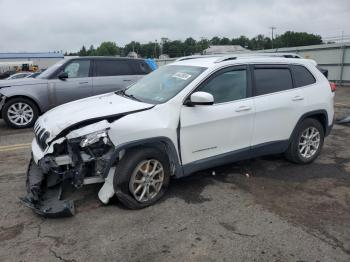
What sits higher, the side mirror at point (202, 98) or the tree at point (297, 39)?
the tree at point (297, 39)

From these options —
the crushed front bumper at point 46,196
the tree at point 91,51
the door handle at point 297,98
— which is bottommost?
the crushed front bumper at point 46,196

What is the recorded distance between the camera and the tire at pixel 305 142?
5562 mm

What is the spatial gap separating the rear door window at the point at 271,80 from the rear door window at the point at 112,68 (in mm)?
5824

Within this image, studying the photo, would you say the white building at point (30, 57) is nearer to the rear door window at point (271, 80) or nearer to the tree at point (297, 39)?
the tree at point (297, 39)

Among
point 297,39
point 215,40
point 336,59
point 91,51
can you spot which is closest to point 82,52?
point 91,51

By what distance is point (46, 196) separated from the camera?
165 inches

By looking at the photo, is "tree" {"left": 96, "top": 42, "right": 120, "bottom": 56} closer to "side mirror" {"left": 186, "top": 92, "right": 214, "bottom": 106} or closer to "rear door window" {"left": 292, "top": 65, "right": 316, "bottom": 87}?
"rear door window" {"left": 292, "top": 65, "right": 316, "bottom": 87}

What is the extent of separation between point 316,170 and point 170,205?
2565 mm

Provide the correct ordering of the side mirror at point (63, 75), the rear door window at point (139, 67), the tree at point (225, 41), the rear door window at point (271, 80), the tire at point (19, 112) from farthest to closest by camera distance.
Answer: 1. the tree at point (225, 41)
2. the rear door window at point (139, 67)
3. the side mirror at point (63, 75)
4. the tire at point (19, 112)
5. the rear door window at point (271, 80)

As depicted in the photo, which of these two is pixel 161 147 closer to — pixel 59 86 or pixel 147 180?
pixel 147 180

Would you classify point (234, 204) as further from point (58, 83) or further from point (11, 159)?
point (58, 83)

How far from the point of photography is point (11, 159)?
6230mm

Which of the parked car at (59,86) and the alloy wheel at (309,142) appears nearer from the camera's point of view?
the alloy wheel at (309,142)

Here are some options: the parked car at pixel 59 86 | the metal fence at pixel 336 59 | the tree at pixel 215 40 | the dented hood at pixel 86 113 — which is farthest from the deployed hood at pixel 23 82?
the tree at pixel 215 40
